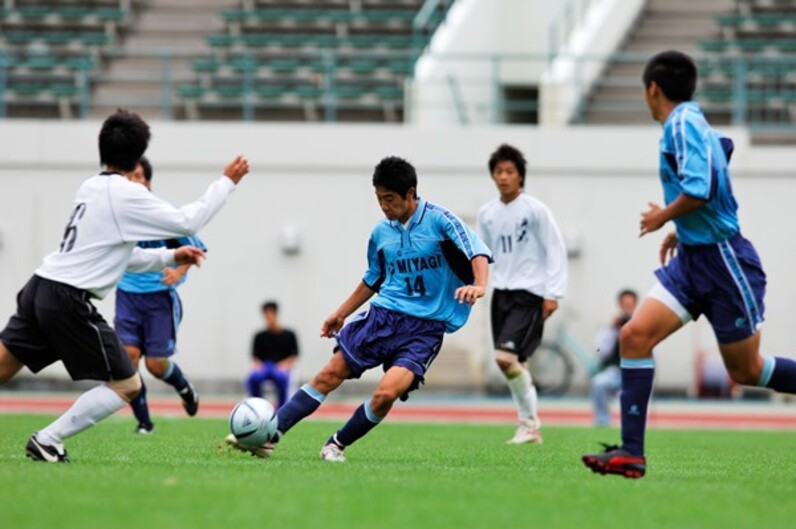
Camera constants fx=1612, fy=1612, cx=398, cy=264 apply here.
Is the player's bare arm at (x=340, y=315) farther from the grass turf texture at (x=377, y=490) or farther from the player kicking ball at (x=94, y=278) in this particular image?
the player kicking ball at (x=94, y=278)

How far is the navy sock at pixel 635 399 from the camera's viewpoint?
823cm

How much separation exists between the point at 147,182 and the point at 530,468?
4.43 m

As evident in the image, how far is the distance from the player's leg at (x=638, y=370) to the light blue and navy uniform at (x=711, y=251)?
3.7 inches

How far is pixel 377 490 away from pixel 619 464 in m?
1.38

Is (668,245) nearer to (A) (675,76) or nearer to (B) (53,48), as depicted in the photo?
(A) (675,76)

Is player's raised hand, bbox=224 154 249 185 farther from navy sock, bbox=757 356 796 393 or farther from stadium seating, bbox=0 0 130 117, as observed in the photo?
stadium seating, bbox=0 0 130 117

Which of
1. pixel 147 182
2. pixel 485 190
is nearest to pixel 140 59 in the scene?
pixel 485 190

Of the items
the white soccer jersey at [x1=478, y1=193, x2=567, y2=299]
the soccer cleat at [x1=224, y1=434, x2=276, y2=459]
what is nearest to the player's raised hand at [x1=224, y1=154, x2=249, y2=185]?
the soccer cleat at [x1=224, y1=434, x2=276, y2=459]

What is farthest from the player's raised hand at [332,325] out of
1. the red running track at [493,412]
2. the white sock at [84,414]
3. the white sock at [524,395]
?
the red running track at [493,412]

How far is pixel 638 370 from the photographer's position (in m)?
8.30

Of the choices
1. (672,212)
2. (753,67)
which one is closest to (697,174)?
(672,212)

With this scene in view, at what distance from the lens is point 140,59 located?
28.4 meters

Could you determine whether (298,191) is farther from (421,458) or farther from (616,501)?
(616,501)

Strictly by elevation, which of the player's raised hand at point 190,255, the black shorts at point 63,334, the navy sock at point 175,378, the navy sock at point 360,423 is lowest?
the navy sock at point 175,378
